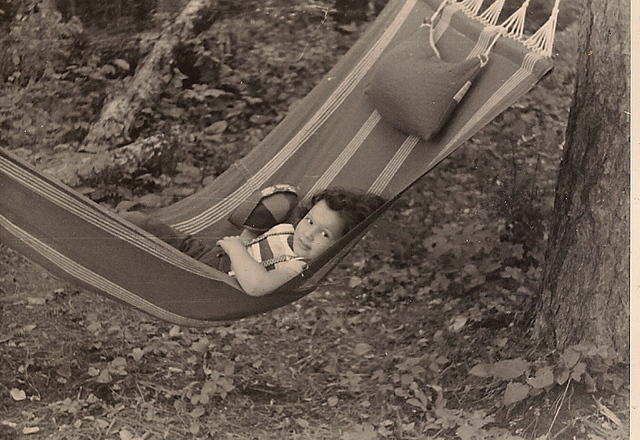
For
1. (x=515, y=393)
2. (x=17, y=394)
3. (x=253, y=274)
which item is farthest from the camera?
(x=515, y=393)

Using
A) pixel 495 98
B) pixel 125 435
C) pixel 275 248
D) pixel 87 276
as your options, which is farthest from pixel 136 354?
pixel 495 98

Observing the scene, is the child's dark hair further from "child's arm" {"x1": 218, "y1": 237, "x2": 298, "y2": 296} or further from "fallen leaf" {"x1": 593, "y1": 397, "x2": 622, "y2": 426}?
"fallen leaf" {"x1": 593, "y1": 397, "x2": 622, "y2": 426}

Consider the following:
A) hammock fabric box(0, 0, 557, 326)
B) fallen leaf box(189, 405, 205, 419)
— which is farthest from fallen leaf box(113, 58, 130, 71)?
fallen leaf box(189, 405, 205, 419)

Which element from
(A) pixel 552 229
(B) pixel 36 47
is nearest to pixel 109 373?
(B) pixel 36 47

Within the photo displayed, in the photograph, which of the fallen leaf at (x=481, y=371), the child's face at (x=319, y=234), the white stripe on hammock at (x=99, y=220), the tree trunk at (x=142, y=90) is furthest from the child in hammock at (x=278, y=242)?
the fallen leaf at (x=481, y=371)

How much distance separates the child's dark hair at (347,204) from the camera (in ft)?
5.01

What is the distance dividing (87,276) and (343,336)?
0.69m

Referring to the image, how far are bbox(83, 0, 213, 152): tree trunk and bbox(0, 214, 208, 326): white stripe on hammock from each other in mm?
435

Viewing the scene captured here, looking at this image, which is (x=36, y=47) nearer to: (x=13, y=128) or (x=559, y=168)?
(x=13, y=128)

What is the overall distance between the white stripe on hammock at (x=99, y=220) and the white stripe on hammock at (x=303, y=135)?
0.63ft

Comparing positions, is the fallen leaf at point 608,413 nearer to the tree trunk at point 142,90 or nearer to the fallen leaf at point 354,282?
the fallen leaf at point 354,282

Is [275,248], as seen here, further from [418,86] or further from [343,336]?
[418,86]

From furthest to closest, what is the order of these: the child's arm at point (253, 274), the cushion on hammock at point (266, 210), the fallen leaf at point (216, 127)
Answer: the fallen leaf at point (216, 127)
the cushion on hammock at point (266, 210)
the child's arm at point (253, 274)

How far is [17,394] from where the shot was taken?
1605mm
